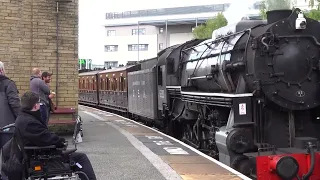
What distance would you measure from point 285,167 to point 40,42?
23.5ft

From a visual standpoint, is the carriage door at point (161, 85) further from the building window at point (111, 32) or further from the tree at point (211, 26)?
the building window at point (111, 32)

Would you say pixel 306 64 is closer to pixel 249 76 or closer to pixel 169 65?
pixel 249 76

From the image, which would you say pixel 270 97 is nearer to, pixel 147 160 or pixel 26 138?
pixel 147 160

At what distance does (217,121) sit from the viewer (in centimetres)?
882

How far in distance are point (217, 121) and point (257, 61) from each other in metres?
2.04

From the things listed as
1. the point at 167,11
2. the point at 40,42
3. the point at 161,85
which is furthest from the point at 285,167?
the point at 167,11

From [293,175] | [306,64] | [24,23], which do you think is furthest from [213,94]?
[24,23]

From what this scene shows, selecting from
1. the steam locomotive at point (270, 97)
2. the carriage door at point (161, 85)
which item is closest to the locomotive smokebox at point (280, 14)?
the steam locomotive at point (270, 97)

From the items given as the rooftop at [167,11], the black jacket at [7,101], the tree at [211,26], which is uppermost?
the rooftop at [167,11]

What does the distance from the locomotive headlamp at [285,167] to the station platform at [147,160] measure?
0.51 metres

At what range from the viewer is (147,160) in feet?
26.8

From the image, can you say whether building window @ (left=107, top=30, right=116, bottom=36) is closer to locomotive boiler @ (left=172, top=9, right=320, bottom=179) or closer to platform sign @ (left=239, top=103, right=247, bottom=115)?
locomotive boiler @ (left=172, top=9, right=320, bottom=179)

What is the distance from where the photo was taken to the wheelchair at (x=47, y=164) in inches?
183

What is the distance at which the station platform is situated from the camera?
6941mm
